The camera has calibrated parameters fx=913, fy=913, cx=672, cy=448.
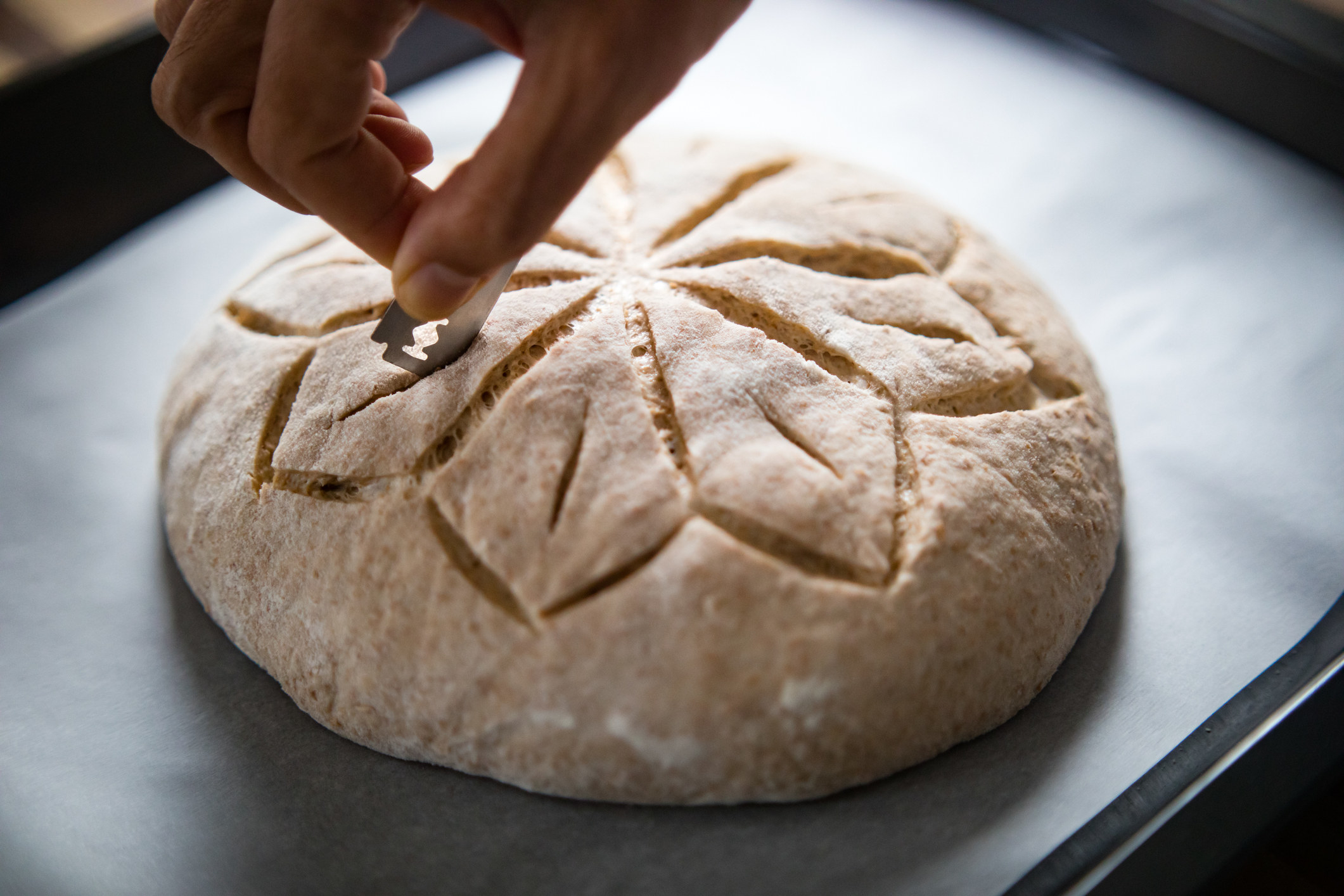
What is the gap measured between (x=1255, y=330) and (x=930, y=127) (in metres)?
0.99

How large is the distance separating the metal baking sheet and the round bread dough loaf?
72 mm

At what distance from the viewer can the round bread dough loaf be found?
106 cm

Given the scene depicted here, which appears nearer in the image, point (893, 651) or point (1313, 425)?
point (893, 651)

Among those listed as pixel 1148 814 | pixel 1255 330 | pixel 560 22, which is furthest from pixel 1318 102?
pixel 560 22

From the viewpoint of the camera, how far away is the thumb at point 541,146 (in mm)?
813

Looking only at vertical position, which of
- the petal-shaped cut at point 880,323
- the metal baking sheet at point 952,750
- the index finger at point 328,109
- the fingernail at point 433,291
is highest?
the index finger at point 328,109

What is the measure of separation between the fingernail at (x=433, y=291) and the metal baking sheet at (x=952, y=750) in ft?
2.00

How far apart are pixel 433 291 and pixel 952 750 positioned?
2.78ft

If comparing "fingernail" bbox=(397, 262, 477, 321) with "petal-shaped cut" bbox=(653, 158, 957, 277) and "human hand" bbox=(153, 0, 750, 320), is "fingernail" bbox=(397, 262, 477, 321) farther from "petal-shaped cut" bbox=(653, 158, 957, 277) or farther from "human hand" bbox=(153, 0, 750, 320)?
"petal-shaped cut" bbox=(653, 158, 957, 277)

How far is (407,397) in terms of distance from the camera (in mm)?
1209

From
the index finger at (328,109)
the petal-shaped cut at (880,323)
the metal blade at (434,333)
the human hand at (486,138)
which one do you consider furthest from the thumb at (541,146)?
the petal-shaped cut at (880,323)

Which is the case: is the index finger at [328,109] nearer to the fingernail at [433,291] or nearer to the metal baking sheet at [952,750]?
the fingernail at [433,291]

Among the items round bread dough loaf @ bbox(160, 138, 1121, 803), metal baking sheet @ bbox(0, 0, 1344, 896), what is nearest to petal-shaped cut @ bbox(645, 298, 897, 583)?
round bread dough loaf @ bbox(160, 138, 1121, 803)

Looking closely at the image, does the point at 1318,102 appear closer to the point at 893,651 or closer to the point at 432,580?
the point at 893,651
